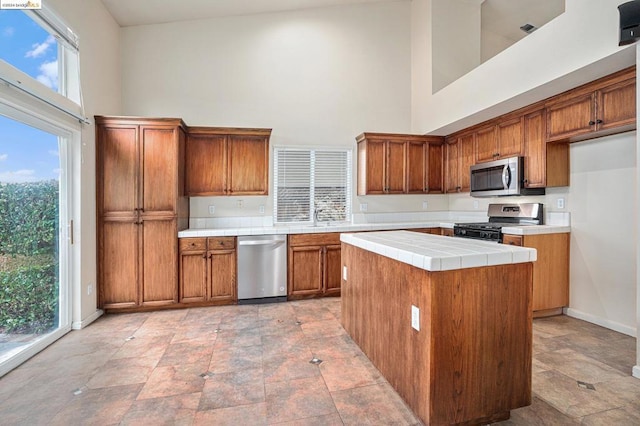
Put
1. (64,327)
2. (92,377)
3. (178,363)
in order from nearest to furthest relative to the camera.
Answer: (92,377)
(178,363)
(64,327)

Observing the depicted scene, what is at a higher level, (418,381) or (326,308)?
(418,381)

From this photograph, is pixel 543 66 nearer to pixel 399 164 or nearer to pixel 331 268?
pixel 399 164

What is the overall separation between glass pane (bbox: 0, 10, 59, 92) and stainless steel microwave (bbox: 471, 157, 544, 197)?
194 inches

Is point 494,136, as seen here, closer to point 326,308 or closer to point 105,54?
point 326,308

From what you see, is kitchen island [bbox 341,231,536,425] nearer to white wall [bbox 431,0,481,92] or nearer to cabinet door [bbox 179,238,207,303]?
cabinet door [bbox 179,238,207,303]

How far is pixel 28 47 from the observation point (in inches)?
102

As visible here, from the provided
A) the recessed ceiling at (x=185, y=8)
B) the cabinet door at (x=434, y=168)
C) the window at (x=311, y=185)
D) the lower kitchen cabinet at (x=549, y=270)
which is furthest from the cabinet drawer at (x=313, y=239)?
the recessed ceiling at (x=185, y=8)

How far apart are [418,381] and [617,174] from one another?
9.96 feet

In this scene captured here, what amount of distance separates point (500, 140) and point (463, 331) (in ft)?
10.6

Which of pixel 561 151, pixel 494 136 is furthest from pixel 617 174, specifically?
pixel 494 136

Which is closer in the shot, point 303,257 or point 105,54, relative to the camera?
point 105,54

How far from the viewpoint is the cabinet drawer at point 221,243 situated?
3865 mm

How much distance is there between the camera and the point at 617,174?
9.98ft

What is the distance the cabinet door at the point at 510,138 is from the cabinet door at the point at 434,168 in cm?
109
